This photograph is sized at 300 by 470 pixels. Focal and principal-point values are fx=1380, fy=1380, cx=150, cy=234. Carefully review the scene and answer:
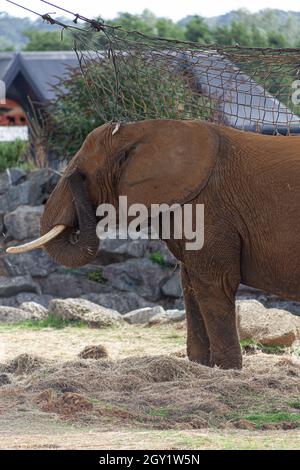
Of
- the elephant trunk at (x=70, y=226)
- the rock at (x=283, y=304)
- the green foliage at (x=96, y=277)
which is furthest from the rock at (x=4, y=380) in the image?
the green foliage at (x=96, y=277)

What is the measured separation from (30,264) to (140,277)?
1470 mm

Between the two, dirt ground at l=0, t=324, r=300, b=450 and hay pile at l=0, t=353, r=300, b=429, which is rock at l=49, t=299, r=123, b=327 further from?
hay pile at l=0, t=353, r=300, b=429

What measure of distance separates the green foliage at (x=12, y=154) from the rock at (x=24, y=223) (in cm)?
342

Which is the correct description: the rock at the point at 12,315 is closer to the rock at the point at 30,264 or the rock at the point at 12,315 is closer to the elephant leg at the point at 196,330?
the rock at the point at 30,264

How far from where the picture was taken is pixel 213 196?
10164 millimetres

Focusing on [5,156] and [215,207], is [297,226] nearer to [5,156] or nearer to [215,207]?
[215,207]

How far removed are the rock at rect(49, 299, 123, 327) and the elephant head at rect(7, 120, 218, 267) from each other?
400 centimetres

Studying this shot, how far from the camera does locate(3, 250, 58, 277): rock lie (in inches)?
687

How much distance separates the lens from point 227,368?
34.1 ft

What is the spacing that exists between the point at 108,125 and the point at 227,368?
2.05 m

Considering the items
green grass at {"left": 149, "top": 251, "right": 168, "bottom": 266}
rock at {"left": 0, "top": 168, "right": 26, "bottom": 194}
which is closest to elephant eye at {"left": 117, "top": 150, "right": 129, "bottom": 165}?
green grass at {"left": 149, "top": 251, "right": 168, "bottom": 266}
